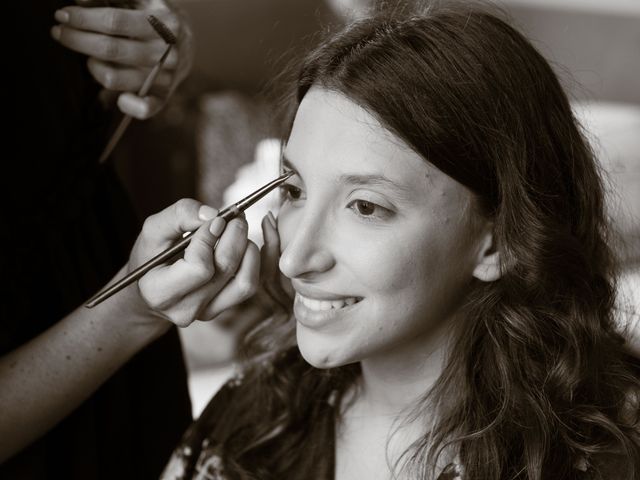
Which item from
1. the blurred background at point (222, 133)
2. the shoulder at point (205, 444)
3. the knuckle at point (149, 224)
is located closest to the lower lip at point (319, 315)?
the knuckle at point (149, 224)

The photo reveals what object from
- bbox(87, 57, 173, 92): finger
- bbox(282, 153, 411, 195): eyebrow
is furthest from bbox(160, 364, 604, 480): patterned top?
bbox(87, 57, 173, 92): finger

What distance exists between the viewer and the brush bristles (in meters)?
1.14

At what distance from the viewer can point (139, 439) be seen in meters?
1.33

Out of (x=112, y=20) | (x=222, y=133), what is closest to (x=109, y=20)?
(x=112, y=20)

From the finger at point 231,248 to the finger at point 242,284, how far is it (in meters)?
0.01

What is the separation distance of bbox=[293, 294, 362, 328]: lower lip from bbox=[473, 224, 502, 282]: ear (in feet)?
0.66

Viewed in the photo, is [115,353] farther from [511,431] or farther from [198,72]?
[198,72]

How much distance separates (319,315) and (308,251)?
0.31ft

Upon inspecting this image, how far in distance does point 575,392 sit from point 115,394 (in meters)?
0.71

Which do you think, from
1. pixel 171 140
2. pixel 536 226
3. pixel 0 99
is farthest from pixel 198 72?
pixel 536 226

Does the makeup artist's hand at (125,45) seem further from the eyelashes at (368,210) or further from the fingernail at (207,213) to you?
the eyelashes at (368,210)

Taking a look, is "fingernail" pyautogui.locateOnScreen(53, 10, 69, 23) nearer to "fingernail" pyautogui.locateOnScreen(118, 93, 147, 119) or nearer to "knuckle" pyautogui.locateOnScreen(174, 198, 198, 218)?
"fingernail" pyautogui.locateOnScreen(118, 93, 147, 119)

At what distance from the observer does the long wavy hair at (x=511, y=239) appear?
1040 mm

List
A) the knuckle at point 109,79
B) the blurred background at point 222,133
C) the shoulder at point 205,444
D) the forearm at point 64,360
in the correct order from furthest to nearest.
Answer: the blurred background at point 222,133
the shoulder at point 205,444
the knuckle at point 109,79
the forearm at point 64,360
